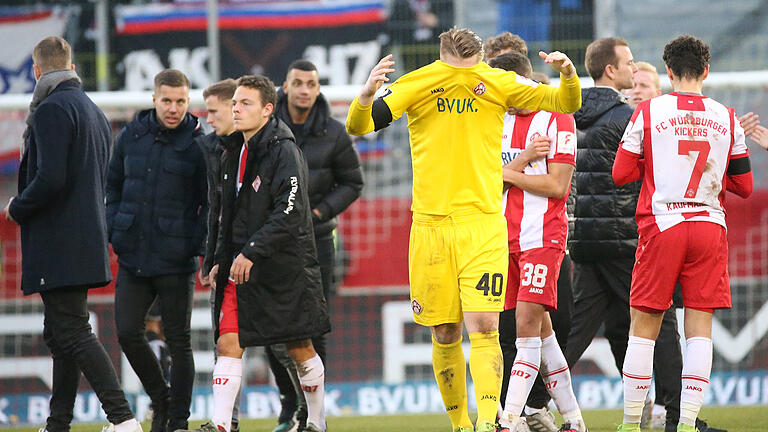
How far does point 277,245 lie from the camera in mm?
5684

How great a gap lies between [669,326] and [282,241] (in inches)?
89.0

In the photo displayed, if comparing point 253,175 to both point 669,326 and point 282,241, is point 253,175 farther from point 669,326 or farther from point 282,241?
point 669,326

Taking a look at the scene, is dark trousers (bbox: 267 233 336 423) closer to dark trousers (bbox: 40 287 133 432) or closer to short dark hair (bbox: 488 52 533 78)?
dark trousers (bbox: 40 287 133 432)

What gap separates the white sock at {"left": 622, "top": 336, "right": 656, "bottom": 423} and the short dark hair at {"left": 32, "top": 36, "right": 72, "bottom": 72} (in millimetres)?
3286

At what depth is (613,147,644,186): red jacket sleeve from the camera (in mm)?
5441

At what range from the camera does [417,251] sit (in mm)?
5406

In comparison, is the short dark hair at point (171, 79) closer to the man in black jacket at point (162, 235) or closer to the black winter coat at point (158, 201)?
the man in black jacket at point (162, 235)

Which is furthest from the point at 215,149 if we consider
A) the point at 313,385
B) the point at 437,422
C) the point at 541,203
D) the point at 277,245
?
the point at 437,422

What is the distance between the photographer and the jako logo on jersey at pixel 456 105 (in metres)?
5.33

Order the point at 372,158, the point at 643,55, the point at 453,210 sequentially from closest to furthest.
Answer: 1. the point at 453,210
2. the point at 372,158
3. the point at 643,55

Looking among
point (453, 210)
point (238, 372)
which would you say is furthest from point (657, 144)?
point (238, 372)

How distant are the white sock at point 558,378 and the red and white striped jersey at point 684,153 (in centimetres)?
93

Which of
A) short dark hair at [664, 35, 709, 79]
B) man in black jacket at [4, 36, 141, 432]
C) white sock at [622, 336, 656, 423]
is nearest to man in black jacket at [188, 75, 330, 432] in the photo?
man in black jacket at [4, 36, 141, 432]

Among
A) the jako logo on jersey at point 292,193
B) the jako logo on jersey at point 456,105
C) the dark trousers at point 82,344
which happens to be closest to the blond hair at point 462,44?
the jako logo on jersey at point 456,105
